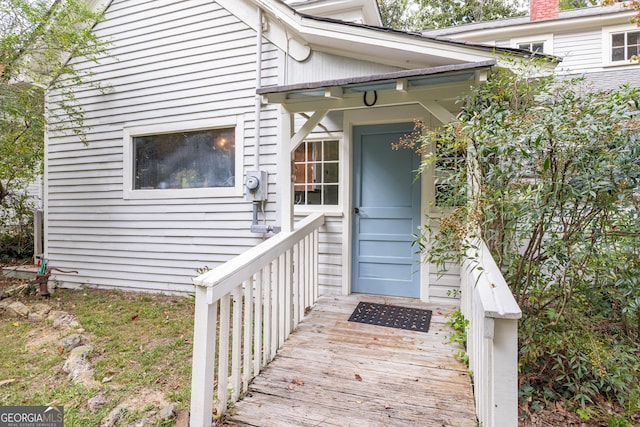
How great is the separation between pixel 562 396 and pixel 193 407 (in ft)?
7.77

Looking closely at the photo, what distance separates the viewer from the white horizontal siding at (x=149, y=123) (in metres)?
4.39

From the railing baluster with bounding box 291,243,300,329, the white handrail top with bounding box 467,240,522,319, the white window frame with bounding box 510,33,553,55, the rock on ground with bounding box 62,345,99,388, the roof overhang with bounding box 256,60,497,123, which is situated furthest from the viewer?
the white window frame with bounding box 510,33,553,55

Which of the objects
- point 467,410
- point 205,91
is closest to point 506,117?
point 467,410

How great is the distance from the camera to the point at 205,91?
4.56 meters

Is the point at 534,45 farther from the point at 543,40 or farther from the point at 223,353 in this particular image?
the point at 223,353

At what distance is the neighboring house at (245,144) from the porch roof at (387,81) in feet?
0.05

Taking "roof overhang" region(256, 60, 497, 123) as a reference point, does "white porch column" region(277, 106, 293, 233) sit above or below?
below

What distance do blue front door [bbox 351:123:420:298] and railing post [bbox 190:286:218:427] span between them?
233 centimetres

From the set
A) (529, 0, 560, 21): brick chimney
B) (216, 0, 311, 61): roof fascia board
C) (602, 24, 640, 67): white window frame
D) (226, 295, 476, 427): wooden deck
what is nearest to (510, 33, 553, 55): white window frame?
(529, 0, 560, 21): brick chimney

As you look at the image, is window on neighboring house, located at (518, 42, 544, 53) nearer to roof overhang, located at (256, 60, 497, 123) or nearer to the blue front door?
the blue front door

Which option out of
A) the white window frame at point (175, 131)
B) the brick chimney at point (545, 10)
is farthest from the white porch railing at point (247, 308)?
the brick chimney at point (545, 10)

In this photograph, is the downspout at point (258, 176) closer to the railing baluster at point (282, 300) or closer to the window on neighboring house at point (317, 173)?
the window on neighboring house at point (317, 173)
